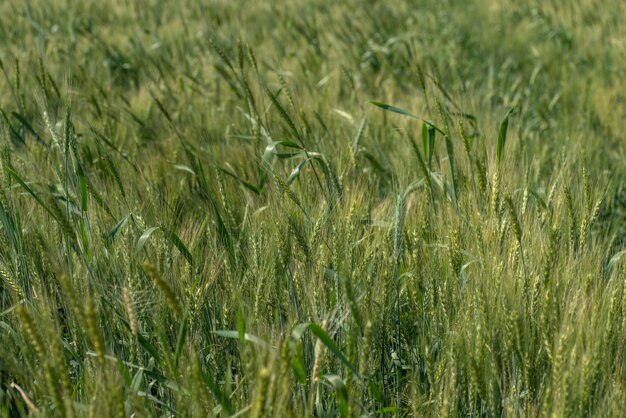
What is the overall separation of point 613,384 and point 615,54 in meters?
3.45

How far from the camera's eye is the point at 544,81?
397cm

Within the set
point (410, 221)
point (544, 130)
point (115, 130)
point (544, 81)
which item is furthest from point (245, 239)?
point (544, 81)

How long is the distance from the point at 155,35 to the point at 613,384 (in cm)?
380

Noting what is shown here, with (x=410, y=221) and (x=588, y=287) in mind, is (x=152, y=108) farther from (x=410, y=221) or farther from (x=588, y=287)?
(x=588, y=287)

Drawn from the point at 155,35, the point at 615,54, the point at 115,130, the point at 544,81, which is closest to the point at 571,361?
the point at 115,130

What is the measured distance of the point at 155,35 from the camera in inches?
174

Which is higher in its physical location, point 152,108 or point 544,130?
point 152,108

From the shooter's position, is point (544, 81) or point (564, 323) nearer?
point (564, 323)

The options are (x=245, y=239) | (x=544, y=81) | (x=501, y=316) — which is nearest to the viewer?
(x=501, y=316)

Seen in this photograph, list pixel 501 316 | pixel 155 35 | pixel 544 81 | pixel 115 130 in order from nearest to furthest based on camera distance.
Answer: pixel 501 316, pixel 115 130, pixel 544 81, pixel 155 35

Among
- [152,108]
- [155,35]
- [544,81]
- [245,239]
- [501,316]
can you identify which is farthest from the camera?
[155,35]

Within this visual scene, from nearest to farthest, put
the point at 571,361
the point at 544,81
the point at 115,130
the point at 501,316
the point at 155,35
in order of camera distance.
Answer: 1. the point at 571,361
2. the point at 501,316
3. the point at 115,130
4. the point at 544,81
5. the point at 155,35

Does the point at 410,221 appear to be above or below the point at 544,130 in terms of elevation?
above

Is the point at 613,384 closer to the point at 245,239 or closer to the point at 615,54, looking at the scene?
the point at 245,239
